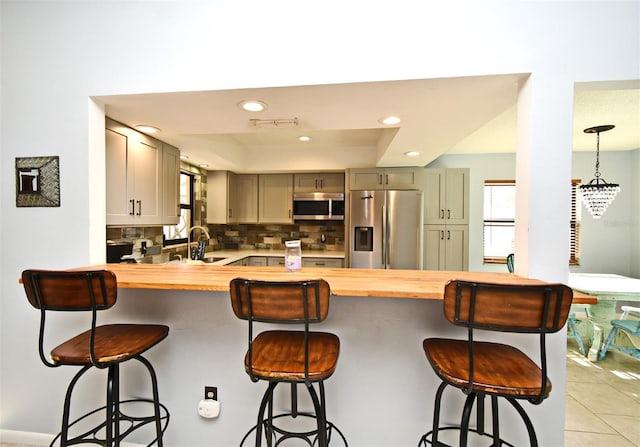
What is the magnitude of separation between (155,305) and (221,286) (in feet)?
2.21

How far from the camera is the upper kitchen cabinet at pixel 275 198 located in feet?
13.6

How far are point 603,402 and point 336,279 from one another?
2.56 meters

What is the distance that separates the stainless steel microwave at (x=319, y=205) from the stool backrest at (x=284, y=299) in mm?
2910

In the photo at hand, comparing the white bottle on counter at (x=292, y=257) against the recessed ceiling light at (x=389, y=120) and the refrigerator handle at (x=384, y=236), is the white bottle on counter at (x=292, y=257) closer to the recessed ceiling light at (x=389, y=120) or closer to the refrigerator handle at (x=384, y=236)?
the recessed ceiling light at (x=389, y=120)

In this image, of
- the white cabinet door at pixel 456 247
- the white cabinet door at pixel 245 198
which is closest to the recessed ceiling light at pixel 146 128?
the white cabinet door at pixel 245 198

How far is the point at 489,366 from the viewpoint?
42.0 inches

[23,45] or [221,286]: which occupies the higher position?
[23,45]

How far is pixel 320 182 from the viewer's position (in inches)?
161

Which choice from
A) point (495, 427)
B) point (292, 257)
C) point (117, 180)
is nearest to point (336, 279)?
point (292, 257)

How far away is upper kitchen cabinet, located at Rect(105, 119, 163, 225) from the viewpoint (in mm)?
1965

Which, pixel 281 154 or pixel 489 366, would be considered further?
pixel 281 154

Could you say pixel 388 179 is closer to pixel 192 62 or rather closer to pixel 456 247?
pixel 456 247

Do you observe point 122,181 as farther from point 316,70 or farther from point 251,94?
point 316,70

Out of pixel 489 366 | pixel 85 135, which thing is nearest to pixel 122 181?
pixel 85 135
